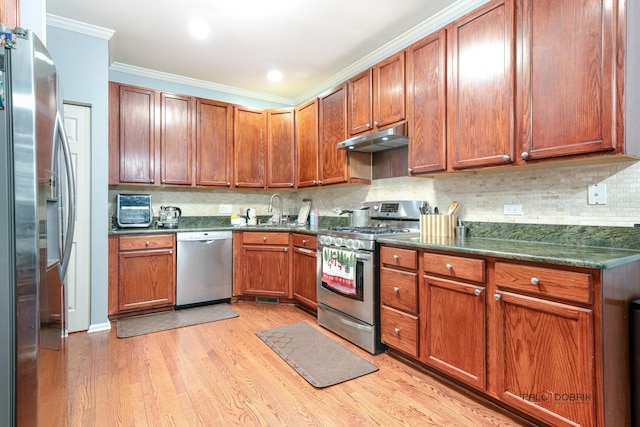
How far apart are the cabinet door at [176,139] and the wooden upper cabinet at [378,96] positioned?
6.14 feet

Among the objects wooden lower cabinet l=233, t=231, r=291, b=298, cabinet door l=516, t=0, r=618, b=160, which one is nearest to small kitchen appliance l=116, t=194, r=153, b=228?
wooden lower cabinet l=233, t=231, r=291, b=298

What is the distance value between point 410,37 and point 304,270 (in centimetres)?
246

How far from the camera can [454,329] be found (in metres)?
1.97

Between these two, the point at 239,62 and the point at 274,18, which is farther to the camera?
the point at 239,62

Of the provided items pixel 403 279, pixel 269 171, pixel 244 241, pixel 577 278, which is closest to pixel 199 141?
pixel 269 171

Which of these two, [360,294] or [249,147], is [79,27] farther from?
[360,294]

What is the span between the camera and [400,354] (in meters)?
2.43

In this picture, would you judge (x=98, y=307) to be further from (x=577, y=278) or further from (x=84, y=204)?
(x=577, y=278)

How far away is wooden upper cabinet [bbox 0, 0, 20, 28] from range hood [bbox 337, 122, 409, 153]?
222 cm

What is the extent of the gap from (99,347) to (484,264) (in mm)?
2881

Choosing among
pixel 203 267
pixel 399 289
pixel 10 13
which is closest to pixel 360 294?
pixel 399 289

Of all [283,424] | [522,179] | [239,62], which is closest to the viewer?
[283,424]

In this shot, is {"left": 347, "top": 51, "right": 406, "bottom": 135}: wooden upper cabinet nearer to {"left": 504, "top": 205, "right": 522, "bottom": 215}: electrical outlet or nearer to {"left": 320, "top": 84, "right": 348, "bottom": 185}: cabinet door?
{"left": 320, "top": 84, "right": 348, "bottom": 185}: cabinet door

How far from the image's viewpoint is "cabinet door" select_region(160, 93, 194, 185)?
3641 millimetres
